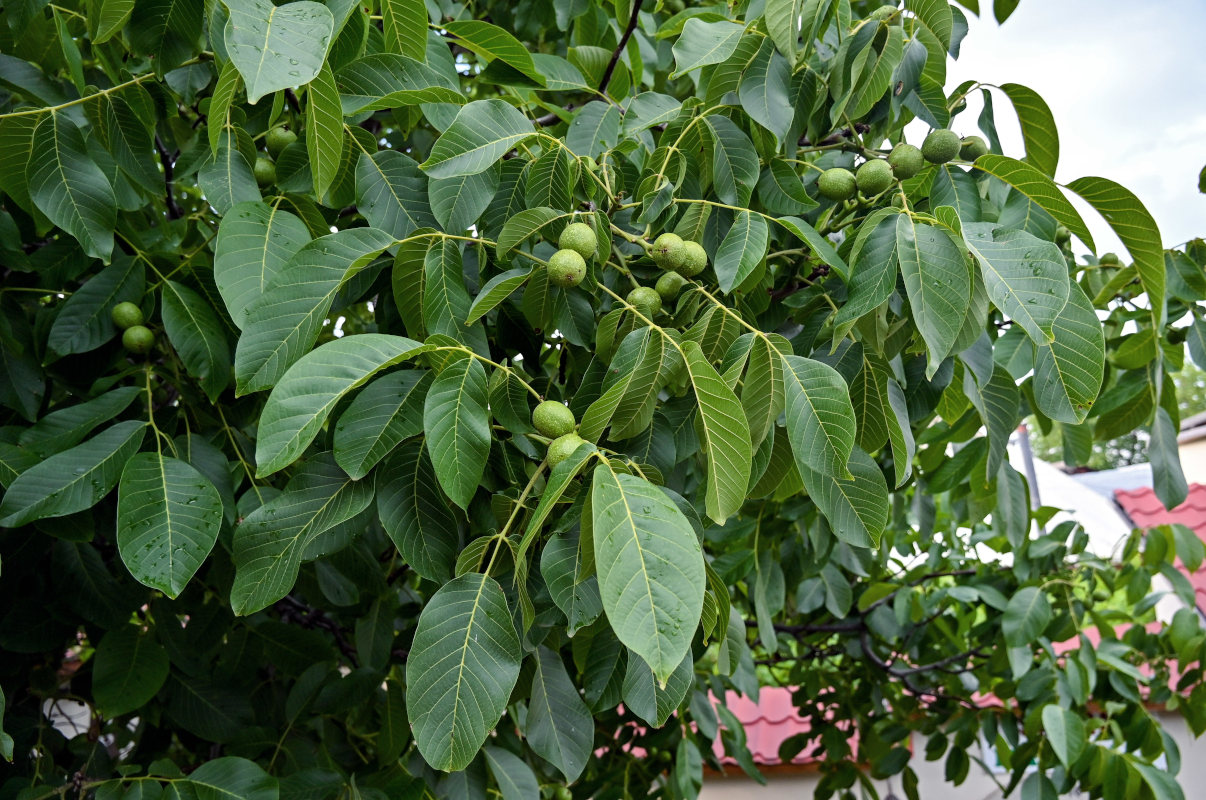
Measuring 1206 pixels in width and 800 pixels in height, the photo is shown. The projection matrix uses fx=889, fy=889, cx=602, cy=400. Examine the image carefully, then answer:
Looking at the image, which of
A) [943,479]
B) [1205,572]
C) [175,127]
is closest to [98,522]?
[175,127]

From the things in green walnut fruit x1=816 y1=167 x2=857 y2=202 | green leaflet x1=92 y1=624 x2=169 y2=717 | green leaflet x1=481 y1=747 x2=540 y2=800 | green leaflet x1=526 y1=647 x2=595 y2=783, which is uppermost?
green walnut fruit x1=816 y1=167 x2=857 y2=202

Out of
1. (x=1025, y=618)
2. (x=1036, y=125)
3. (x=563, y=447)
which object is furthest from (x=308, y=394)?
(x=1025, y=618)

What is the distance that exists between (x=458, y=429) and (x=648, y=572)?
28 centimetres

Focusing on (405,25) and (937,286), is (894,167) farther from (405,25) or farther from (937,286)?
(405,25)

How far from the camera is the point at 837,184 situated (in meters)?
1.23

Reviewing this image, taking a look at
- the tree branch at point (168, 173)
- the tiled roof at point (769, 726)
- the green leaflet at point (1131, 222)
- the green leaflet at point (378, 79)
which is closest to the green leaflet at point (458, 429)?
the green leaflet at point (378, 79)

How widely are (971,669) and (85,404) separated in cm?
294

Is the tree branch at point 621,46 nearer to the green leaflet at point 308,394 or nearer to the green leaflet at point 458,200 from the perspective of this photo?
the green leaflet at point 458,200

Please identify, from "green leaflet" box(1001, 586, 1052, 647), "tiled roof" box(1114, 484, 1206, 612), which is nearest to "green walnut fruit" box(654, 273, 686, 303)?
"green leaflet" box(1001, 586, 1052, 647)

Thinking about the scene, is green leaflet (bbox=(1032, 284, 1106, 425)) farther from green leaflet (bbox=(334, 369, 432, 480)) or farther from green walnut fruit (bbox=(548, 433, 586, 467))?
green leaflet (bbox=(334, 369, 432, 480))

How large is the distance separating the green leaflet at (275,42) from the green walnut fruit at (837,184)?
0.68 m

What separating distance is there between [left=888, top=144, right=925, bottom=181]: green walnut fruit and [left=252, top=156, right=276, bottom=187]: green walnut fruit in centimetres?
91

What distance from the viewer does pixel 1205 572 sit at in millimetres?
4480

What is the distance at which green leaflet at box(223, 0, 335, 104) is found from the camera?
2.69 ft
